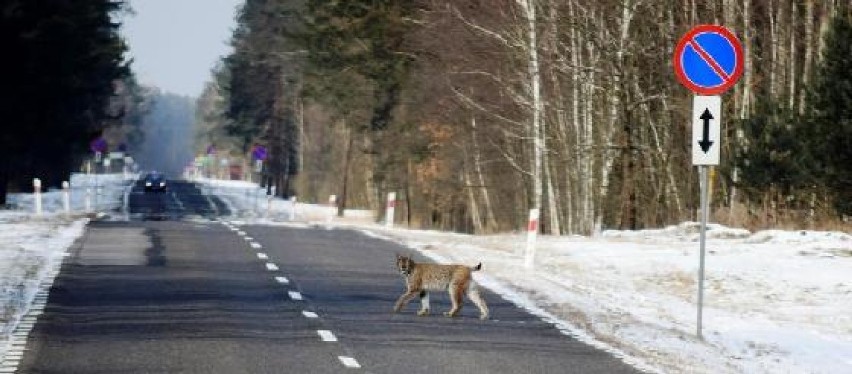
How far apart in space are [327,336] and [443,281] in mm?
2481

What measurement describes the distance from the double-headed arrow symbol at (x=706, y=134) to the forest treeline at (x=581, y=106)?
13924mm

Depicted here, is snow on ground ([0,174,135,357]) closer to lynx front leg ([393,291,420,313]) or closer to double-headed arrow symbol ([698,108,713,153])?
lynx front leg ([393,291,420,313])

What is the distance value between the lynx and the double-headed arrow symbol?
2.73 metres

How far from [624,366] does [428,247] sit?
17123mm

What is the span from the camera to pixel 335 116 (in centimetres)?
7000

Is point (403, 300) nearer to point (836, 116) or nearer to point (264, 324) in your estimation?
point (264, 324)

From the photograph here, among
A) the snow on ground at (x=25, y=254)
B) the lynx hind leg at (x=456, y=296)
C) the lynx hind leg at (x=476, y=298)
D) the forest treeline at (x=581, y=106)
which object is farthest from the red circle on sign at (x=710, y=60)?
the forest treeline at (x=581, y=106)

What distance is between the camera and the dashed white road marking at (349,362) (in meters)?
13.2

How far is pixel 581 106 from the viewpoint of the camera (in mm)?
42438

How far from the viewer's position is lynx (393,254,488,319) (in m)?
17.7

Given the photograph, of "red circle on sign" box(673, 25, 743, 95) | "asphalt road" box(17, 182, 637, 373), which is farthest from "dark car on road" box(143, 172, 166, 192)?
"red circle on sign" box(673, 25, 743, 95)

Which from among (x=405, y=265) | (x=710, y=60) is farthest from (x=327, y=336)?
(x=710, y=60)

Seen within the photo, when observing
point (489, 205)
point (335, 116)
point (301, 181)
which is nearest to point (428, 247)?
point (489, 205)

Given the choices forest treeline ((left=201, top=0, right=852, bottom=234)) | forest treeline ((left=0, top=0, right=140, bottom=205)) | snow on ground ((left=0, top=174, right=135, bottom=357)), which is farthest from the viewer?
forest treeline ((left=0, top=0, right=140, bottom=205))
